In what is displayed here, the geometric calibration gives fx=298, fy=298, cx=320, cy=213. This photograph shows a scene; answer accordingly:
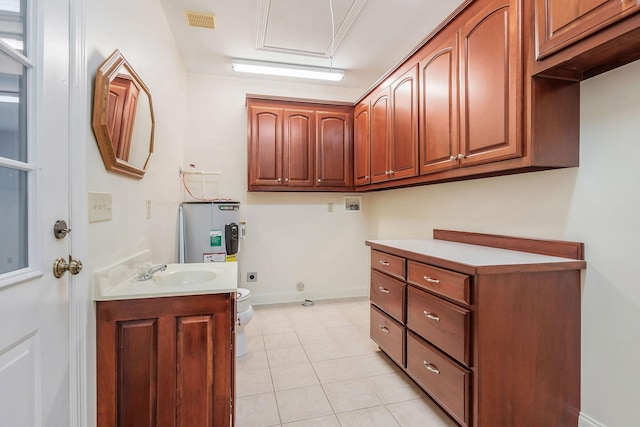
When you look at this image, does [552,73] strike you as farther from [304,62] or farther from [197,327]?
[304,62]

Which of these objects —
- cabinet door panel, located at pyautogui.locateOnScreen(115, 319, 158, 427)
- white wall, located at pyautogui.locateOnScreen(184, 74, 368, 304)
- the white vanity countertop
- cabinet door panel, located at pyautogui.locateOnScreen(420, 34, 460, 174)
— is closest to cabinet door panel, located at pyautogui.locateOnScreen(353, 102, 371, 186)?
white wall, located at pyautogui.locateOnScreen(184, 74, 368, 304)

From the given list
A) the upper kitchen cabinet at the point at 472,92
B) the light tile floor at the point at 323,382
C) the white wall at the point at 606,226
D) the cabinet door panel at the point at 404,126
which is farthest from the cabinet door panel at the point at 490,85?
the light tile floor at the point at 323,382

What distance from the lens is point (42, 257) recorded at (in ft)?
3.14

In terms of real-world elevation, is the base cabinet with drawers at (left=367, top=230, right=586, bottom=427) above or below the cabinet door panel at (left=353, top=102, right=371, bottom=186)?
below

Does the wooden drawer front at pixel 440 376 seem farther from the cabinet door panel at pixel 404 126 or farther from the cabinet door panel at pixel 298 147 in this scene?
Result: the cabinet door panel at pixel 298 147

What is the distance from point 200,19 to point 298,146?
4.76ft

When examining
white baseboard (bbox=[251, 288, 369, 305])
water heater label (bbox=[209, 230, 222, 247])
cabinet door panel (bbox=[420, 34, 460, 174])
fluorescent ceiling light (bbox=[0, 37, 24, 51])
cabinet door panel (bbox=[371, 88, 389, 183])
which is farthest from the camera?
white baseboard (bbox=[251, 288, 369, 305])

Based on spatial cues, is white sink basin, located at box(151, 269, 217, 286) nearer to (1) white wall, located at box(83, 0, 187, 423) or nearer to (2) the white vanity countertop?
(1) white wall, located at box(83, 0, 187, 423)

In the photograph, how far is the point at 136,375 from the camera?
1279 millimetres

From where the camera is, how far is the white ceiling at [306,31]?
232cm

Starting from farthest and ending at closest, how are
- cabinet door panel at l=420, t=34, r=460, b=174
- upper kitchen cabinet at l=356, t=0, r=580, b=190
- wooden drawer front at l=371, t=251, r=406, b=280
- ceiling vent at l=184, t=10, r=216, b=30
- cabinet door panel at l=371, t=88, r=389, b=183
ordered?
cabinet door panel at l=371, t=88, r=389, b=183
ceiling vent at l=184, t=10, r=216, b=30
wooden drawer front at l=371, t=251, r=406, b=280
cabinet door panel at l=420, t=34, r=460, b=174
upper kitchen cabinet at l=356, t=0, r=580, b=190

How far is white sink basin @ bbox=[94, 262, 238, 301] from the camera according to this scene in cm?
129

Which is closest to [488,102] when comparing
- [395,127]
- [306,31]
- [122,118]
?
[395,127]

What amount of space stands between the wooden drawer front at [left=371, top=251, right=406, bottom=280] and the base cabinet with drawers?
1.05 ft
